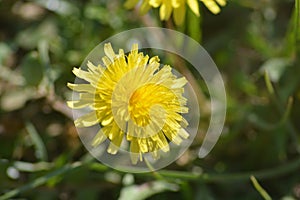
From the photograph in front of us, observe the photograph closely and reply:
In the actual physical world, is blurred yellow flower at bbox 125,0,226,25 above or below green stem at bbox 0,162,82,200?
above

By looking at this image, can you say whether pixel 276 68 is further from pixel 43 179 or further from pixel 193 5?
pixel 43 179

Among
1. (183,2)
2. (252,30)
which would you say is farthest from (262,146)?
(183,2)

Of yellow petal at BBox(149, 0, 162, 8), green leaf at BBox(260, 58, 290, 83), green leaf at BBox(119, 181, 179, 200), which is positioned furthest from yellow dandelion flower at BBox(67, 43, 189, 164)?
green leaf at BBox(260, 58, 290, 83)

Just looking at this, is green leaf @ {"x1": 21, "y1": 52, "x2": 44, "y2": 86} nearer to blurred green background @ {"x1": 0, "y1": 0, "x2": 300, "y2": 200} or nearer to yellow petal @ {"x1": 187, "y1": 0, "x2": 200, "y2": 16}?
blurred green background @ {"x1": 0, "y1": 0, "x2": 300, "y2": 200}

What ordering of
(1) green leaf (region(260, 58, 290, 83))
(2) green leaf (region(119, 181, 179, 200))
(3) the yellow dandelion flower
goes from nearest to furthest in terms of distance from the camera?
(3) the yellow dandelion flower < (2) green leaf (region(119, 181, 179, 200)) < (1) green leaf (region(260, 58, 290, 83))

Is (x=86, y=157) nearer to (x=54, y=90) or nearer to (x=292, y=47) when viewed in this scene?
(x=54, y=90)

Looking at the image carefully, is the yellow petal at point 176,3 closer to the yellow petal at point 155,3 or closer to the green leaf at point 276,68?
the yellow petal at point 155,3

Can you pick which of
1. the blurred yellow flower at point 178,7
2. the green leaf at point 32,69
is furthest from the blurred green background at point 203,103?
the blurred yellow flower at point 178,7
